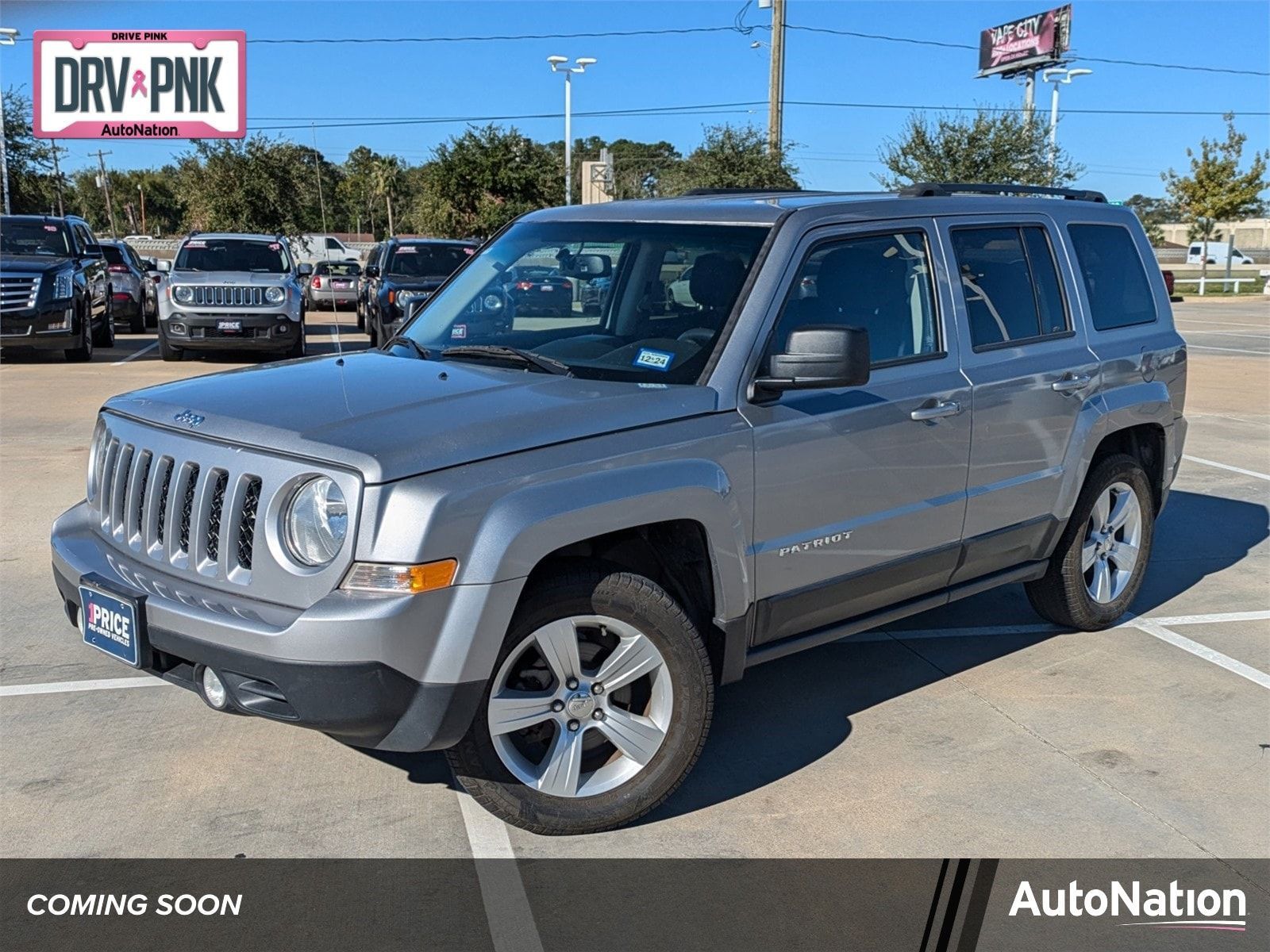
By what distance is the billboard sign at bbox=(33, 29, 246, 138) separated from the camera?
87.0 feet

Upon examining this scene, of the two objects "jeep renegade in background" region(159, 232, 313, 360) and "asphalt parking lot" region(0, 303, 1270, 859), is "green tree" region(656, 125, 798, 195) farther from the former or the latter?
"asphalt parking lot" region(0, 303, 1270, 859)

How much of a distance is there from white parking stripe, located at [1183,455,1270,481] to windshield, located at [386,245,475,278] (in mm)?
10707

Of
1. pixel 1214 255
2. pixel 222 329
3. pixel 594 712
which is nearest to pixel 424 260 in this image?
pixel 222 329

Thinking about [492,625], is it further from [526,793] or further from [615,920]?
[615,920]

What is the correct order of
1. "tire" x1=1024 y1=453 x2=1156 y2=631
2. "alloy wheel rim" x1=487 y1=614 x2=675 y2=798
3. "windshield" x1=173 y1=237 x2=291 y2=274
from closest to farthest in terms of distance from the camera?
"alloy wheel rim" x1=487 y1=614 x2=675 y2=798, "tire" x1=1024 y1=453 x2=1156 y2=631, "windshield" x1=173 y1=237 x2=291 y2=274

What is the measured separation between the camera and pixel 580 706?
12.6ft

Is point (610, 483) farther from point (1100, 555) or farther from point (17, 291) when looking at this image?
point (17, 291)

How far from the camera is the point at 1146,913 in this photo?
11.8ft

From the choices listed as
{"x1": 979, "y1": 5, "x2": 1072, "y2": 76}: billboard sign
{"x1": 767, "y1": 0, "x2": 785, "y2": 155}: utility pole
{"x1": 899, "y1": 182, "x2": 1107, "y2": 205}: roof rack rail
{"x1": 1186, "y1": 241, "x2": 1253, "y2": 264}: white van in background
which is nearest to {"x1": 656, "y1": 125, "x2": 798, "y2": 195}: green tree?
{"x1": 767, "y1": 0, "x2": 785, "y2": 155}: utility pole

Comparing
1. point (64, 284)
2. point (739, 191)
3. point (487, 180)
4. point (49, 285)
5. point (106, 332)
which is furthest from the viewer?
point (487, 180)

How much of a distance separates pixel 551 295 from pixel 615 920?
7.69 feet

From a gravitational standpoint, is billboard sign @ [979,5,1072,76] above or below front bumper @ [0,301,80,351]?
above

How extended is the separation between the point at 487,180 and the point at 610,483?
39.3 metres

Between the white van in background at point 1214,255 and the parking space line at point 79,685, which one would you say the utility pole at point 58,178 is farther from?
the white van in background at point 1214,255
